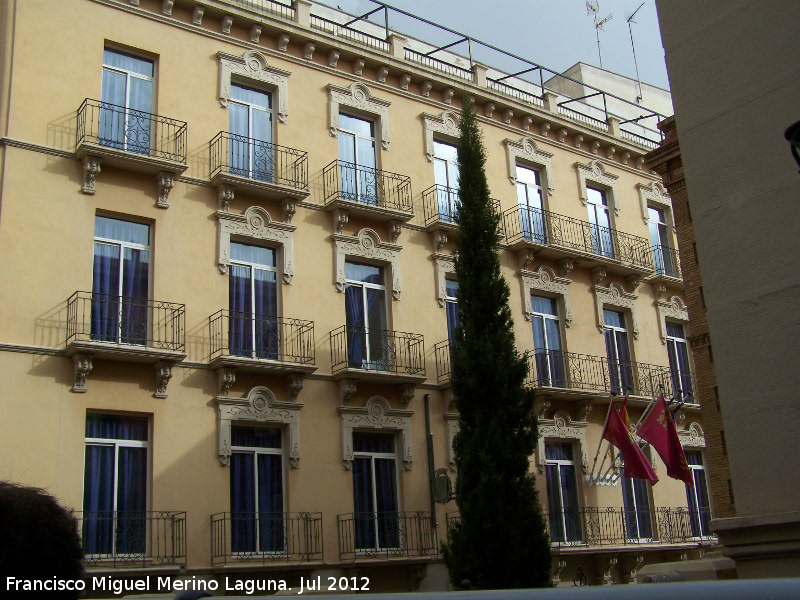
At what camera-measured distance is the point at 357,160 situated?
21.4 m

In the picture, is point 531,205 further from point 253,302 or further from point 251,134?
point 253,302

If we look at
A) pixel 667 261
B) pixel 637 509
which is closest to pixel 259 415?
pixel 637 509

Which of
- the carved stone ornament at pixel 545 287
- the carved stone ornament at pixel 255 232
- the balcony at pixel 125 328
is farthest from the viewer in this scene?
the carved stone ornament at pixel 545 287

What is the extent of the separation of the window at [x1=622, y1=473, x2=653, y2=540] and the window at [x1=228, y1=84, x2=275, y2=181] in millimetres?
12924

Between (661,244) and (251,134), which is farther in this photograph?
(661,244)

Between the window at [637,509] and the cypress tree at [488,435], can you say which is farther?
the window at [637,509]

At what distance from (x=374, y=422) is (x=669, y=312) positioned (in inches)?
468

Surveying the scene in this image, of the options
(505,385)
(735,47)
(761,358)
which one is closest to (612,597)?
(761,358)

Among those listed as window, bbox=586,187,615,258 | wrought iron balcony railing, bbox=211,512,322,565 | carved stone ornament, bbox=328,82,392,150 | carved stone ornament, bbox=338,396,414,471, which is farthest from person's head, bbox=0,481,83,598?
window, bbox=586,187,615,258

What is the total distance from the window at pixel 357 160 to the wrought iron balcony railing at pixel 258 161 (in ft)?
3.94

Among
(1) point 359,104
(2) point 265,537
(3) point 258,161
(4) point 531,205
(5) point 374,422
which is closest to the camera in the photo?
(2) point 265,537

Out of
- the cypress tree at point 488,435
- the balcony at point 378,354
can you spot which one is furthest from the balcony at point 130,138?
the cypress tree at point 488,435

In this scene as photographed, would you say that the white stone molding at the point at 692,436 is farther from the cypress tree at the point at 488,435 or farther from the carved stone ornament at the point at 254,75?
the carved stone ornament at the point at 254,75

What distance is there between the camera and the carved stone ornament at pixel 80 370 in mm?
15578
